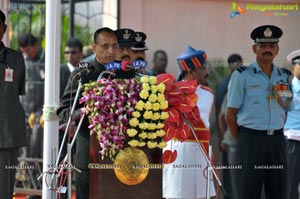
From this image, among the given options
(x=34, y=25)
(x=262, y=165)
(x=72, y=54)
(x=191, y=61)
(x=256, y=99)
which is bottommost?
(x=262, y=165)

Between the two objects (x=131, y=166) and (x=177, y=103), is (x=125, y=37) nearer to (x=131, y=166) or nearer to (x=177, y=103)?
(x=177, y=103)

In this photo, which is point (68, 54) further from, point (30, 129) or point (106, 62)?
point (106, 62)

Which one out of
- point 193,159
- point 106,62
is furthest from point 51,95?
point 193,159

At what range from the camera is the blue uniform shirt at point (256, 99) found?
20.7ft

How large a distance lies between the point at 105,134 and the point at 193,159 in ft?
6.79

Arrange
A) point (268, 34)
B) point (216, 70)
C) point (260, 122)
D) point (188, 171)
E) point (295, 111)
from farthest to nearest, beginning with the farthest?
point (216, 70) < point (295, 111) < point (188, 171) < point (268, 34) < point (260, 122)

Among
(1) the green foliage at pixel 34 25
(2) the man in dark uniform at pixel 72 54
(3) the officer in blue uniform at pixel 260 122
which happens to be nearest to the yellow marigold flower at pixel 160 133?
(3) the officer in blue uniform at pixel 260 122

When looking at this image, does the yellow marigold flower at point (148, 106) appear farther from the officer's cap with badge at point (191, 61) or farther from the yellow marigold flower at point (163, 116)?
the officer's cap with badge at point (191, 61)

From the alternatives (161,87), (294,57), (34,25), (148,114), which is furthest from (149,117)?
(34,25)

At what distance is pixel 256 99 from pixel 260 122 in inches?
8.4

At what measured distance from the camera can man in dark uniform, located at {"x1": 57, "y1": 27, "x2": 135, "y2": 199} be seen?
208 inches

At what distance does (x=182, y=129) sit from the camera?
5.17m

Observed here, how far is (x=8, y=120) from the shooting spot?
5.96 m

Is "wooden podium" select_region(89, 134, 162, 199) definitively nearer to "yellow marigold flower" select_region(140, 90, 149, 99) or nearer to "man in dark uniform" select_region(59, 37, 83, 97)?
"yellow marigold flower" select_region(140, 90, 149, 99)
